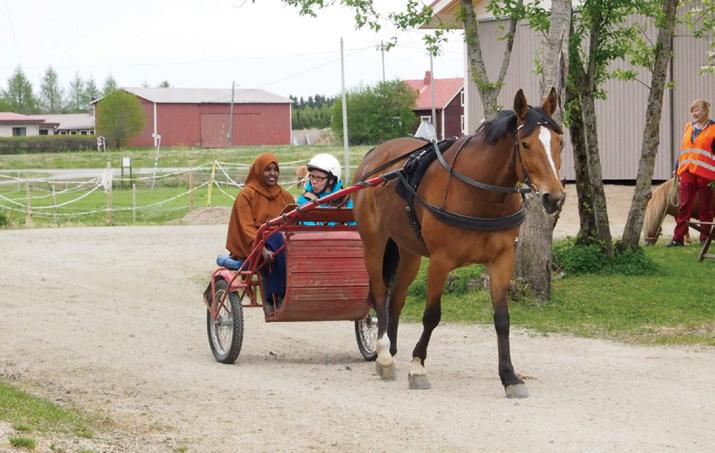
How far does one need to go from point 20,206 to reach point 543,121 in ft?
83.5

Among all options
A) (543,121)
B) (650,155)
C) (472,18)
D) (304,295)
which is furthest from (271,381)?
(650,155)

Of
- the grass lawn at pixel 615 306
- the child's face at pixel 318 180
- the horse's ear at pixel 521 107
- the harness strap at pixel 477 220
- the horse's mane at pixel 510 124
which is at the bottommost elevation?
the grass lawn at pixel 615 306

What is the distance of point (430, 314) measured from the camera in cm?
970

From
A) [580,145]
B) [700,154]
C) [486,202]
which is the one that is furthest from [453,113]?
[486,202]

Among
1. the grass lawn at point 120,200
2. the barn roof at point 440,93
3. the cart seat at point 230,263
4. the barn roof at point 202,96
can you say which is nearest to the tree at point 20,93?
the barn roof at point 202,96

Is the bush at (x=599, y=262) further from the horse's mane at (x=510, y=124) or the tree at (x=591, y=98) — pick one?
the horse's mane at (x=510, y=124)

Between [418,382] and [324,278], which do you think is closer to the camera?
[418,382]

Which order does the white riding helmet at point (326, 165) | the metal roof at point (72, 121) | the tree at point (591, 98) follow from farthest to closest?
the metal roof at point (72, 121) → the tree at point (591, 98) → the white riding helmet at point (326, 165)

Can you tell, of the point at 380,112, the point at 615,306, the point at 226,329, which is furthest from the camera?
the point at 380,112

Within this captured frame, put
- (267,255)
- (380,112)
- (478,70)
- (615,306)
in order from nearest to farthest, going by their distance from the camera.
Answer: (267,255) < (615,306) < (478,70) < (380,112)

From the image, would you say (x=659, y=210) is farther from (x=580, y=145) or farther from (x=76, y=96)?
(x=76, y=96)

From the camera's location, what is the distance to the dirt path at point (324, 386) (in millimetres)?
7711

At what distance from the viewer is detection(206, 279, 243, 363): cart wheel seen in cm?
1090

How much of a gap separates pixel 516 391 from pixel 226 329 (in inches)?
133
